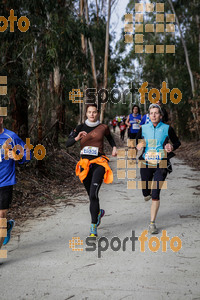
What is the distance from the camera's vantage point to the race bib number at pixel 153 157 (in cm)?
534

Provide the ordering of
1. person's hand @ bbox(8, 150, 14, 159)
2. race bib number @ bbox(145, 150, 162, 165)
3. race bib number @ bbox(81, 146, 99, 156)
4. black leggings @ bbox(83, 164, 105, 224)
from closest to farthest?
person's hand @ bbox(8, 150, 14, 159)
black leggings @ bbox(83, 164, 105, 224)
race bib number @ bbox(81, 146, 99, 156)
race bib number @ bbox(145, 150, 162, 165)

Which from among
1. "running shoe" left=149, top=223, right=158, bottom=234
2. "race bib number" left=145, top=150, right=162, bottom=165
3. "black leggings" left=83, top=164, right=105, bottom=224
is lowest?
"running shoe" left=149, top=223, right=158, bottom=234

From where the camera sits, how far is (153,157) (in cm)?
536

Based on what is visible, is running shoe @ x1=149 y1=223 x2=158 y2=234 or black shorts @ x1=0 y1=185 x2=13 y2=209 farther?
running shoe @ x1=149 y1=223 x2=158 y2=234

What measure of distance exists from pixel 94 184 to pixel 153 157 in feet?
3.18

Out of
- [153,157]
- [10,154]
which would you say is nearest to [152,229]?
[153,157]

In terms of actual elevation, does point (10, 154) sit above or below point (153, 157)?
above

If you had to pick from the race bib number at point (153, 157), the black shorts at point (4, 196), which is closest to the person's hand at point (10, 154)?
the black shorts at point (4, 196)

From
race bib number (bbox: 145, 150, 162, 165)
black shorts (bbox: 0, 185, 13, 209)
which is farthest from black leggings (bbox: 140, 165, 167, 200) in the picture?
black shorts (bbox: 0, 185, 13, 209)

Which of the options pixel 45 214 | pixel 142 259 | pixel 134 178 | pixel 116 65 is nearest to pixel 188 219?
pixel 142 259

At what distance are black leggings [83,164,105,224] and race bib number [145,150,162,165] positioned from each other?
708mm

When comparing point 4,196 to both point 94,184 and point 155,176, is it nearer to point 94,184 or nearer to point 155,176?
point 94,184

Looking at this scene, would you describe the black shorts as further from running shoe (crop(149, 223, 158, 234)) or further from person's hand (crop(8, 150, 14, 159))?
running shoe (crop(149, 223, 158, 234))

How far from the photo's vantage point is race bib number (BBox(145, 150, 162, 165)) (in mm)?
5340
